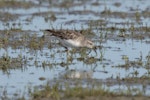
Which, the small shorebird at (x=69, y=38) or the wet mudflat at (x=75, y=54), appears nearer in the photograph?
the wet mudflat at (x=75, y=54)

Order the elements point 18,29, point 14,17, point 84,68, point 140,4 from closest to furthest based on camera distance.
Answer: point 84,68
point 18,29
point 14,17
point 140,4

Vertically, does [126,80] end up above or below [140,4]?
below

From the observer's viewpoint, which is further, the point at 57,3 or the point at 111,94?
the point at 57,3

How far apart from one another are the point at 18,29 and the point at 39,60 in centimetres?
435

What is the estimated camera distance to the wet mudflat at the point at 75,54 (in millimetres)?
11969

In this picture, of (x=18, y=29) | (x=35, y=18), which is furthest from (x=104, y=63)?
(x=35, y=18)

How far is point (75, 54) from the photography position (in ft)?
53.4

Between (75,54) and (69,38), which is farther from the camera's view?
(75,54)

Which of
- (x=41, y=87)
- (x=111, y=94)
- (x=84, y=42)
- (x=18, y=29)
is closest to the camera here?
(x=111, y=94)

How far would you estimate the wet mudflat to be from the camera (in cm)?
1197

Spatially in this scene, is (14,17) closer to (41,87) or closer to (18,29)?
(18,29)

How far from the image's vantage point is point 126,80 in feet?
42.7

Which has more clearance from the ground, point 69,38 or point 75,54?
point 69,38

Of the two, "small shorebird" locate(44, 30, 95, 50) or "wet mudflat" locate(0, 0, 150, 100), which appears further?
"small shorebird" locate(44, 30, 95, 50)
